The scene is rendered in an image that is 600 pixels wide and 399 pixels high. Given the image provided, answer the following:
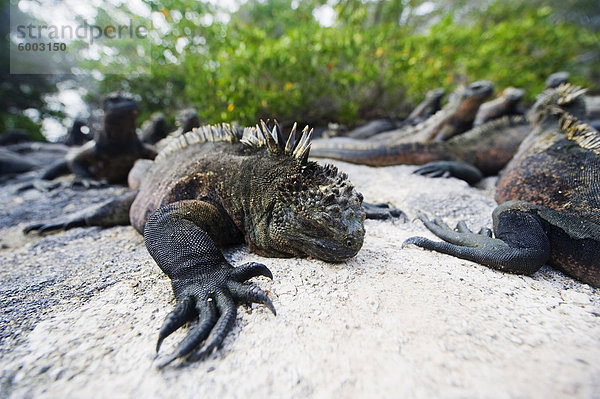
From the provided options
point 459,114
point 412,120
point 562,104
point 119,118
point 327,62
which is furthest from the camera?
point 412,120

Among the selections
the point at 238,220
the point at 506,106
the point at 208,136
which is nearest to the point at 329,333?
the point at 238,220

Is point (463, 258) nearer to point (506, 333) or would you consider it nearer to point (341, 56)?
point (506, 333)

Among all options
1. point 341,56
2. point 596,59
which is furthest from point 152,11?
point 596,59

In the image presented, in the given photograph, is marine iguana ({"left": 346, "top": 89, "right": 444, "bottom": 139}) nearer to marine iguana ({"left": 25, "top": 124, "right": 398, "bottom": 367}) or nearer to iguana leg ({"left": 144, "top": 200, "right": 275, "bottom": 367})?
marine iguana ({"left": 25, "top": 124, "right": 398, "bottom": 367})

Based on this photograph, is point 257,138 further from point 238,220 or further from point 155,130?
point 155,130

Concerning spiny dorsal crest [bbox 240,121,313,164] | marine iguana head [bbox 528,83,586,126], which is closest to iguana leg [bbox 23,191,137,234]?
spiny dorsal crest [bbox 240,121,313,164]

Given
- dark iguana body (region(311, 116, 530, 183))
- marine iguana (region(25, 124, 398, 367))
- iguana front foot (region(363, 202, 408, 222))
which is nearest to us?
marine iguana (region(25, 124, 398, 367))

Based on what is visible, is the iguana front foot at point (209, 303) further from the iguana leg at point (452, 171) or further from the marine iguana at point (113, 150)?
the marine iguana at point (113, 150)
